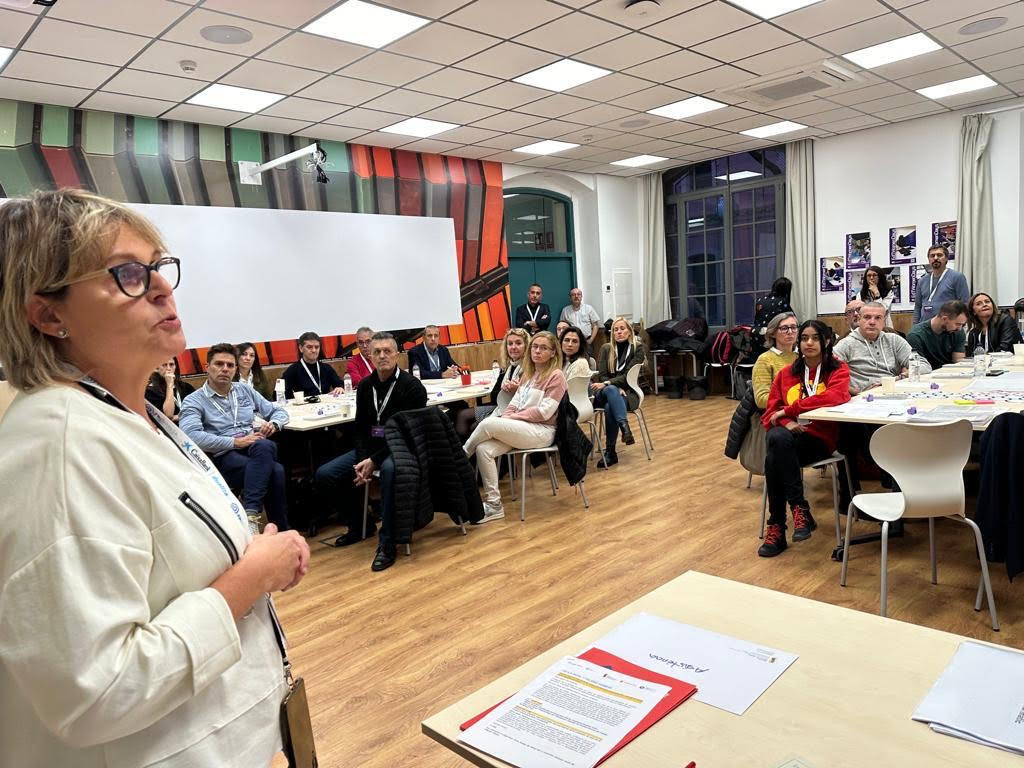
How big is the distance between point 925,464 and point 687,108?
5.65 meters

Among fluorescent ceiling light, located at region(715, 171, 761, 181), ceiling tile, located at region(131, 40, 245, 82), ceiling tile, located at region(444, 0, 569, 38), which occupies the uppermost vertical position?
ceiling tile, located at region(444, 0, 569, 38)

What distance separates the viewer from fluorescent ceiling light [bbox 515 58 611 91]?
5.92 meters

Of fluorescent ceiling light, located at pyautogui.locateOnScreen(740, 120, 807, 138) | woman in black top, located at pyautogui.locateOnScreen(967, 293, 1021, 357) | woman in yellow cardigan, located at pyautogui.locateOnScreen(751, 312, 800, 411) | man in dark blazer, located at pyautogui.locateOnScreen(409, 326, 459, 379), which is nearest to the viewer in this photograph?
woman in yellow cardigan, located at pyautogui.locateOnScreen(751, 312, 800, 411)

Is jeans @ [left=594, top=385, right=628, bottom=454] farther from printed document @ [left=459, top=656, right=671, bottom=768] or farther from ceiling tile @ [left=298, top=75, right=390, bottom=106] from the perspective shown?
printed document @ [left=459, top=656, right=671, bottom=768]

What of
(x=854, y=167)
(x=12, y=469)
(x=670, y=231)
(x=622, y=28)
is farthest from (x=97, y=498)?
(x=670, y=231)

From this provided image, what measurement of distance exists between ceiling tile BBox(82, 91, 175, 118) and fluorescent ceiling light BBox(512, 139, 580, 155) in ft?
13.8

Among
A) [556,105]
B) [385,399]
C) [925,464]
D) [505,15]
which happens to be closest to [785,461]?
[925,464]

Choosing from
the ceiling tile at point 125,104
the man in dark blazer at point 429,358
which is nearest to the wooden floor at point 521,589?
the man in dark blazer at point 429,358

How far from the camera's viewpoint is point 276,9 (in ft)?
14.3

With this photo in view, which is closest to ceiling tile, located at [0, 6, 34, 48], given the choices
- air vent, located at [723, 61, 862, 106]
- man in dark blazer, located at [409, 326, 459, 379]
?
man in dark blazer, located at [409, 326, 459, 379]

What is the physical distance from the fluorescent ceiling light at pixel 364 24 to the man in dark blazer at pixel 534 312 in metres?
4.98

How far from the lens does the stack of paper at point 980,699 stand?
3.19ft

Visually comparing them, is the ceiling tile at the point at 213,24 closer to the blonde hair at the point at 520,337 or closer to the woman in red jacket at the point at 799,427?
the blonde hair at the point at 520,337

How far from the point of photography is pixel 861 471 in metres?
4.70
